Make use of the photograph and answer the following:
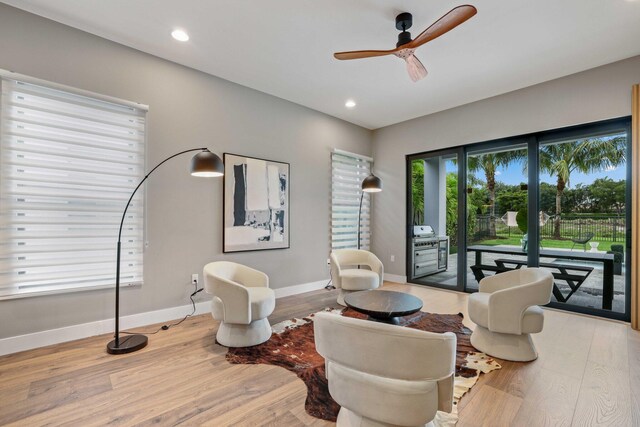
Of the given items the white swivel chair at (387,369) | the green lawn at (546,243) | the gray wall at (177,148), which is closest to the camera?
the white swivel chair at (387,369)

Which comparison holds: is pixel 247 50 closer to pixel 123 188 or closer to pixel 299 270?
pixel 123 188

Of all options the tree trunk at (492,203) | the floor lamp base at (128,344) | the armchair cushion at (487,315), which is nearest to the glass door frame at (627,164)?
the tree trunk at (492,203)

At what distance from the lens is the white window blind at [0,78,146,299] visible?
102 inches

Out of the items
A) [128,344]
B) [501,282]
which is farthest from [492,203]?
[128,344]

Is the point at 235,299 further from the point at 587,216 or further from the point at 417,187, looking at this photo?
the point at 587,216

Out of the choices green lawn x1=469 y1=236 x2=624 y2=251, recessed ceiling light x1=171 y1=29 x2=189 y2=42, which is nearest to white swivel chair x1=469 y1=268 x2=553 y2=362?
green lawn x1=469 y1=236 x2=624 y2=251

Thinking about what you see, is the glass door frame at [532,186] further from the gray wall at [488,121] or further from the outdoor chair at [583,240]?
the outdoor chair at [583,240]

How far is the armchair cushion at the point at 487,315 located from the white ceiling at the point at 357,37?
8.72ft

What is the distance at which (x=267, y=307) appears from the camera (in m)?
2.84

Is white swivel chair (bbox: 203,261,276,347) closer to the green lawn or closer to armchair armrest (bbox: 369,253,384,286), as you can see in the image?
armchair armrest (bbox: 369,253,384,286)

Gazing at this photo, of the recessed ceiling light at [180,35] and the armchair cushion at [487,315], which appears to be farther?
the recessed ceiling light at [180,35]

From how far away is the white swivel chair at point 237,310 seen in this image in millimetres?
2664

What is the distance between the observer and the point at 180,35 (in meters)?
2.95

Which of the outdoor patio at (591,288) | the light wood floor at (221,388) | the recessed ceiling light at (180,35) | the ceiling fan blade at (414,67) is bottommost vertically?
the light wood floor at (221,388)
